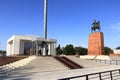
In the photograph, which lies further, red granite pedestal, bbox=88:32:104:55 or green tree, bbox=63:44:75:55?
green tree, bbox=63:44:75:55

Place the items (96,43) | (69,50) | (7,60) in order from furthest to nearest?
(69,50)
(96,43)
(7,60)

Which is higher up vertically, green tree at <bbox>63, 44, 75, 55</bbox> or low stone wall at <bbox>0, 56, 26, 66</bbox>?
green tree at <bbox>63, 44, 75, 55</bbox>

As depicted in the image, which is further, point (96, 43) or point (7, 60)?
point (96, 43)

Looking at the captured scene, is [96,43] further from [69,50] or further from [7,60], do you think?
[69,50]

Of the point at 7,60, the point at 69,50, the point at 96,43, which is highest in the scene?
the point at 96,43

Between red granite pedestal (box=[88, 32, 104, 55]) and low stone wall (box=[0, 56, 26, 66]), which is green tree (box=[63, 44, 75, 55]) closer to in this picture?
red granite pedestal (box=[88, 32, 104, 55])

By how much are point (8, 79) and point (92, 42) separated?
32.3 meters

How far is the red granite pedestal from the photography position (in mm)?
42319

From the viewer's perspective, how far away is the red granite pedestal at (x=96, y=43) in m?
42.3

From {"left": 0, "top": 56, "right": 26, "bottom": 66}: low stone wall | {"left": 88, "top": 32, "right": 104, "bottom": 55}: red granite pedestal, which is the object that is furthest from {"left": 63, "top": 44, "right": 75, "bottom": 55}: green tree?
{"left": 0, "top": 56, "right": 26, "bottom": 66}: low stone wall

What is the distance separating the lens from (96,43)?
140 ft

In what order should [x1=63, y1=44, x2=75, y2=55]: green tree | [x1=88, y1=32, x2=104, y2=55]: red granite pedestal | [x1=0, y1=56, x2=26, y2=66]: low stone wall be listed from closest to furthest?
[x1=0, y1=56, x2=26, y2=66]: low stone wall → [x1=88, y1=32, x2=104, y2=55]: red granite pedestal → [x1=63, y1=44, x2=75, y2=55]: green tree

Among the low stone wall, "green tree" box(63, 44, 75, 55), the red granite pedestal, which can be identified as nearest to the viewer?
the low stone wall

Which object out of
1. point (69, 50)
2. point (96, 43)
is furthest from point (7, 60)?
point (69, 50)
